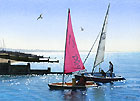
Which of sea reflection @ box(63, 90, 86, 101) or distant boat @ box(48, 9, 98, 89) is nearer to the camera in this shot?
sea reflection @ box(63, 90, 86, 101)

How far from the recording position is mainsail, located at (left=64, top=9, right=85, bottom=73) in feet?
104

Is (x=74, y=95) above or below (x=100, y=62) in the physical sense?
below

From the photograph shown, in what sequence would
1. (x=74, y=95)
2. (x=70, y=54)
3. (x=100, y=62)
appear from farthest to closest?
(x=100, y=62)
(x=70, y=54)
(x=74, y=95)

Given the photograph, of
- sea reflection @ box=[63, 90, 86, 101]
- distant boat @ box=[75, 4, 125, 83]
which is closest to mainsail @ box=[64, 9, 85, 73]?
sea reflection @ box=[63, 90, 86, 101]

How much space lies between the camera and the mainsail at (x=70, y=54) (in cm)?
3172

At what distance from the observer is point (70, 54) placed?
3256cm

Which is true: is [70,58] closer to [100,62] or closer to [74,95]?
[74,95]

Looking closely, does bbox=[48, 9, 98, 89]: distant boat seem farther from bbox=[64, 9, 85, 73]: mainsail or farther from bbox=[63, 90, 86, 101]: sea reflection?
bbox=[63, 90, 86, 101]: sea reflection

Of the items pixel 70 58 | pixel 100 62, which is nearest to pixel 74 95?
pixel 70 58

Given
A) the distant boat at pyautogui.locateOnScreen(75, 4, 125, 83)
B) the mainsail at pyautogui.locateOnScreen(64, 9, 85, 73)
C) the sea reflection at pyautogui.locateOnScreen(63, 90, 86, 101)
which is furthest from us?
the distant boat at pyautogui.locateOnScreen(75, 4, 125, 83)

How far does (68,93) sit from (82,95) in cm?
210

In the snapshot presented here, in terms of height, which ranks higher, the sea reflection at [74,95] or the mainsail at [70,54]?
the mainsail at [70,54]

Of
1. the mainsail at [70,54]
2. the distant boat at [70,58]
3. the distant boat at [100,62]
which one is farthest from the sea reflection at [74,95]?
the distant boat at [100,62]

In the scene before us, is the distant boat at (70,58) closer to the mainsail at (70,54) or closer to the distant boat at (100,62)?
the mainsail at (70,54)
